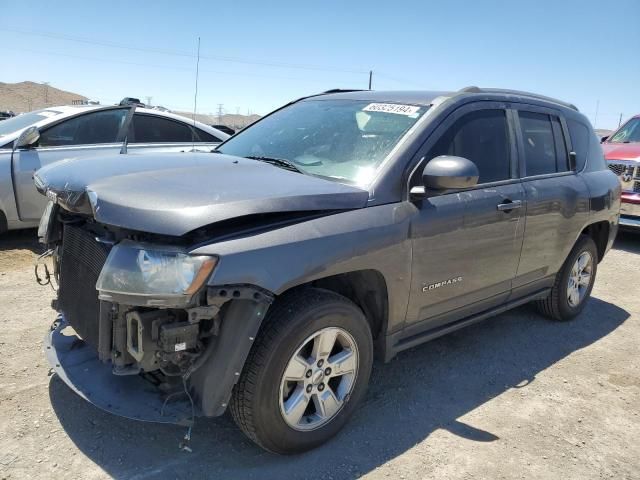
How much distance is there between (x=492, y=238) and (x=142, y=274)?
230 centimetres

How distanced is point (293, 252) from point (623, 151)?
25.9ft

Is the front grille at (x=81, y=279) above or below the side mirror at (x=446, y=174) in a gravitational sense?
below

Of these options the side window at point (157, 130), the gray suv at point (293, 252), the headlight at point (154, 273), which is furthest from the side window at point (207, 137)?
the headlight at point (154, 273)

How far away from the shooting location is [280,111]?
4250 millimetres

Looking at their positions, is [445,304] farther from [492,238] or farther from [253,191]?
[253,191]

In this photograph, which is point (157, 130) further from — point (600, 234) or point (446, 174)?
point (600, 234)

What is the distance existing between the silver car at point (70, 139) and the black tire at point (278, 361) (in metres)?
3.82

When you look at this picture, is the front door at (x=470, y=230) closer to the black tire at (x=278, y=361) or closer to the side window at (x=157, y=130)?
the black tire at (x=278, y=361)

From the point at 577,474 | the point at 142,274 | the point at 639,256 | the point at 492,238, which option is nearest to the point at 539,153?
the point at 492,238

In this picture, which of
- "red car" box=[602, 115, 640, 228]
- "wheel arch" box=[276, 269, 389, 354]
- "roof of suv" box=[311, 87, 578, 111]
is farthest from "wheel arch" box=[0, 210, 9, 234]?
"red car" box=[602, 115, 640, 228]

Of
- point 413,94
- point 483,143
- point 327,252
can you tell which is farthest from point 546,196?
point 327,252

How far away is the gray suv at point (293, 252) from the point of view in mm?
2320

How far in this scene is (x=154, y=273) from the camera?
2.24m

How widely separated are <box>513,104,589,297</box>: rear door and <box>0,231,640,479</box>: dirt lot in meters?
0.67
